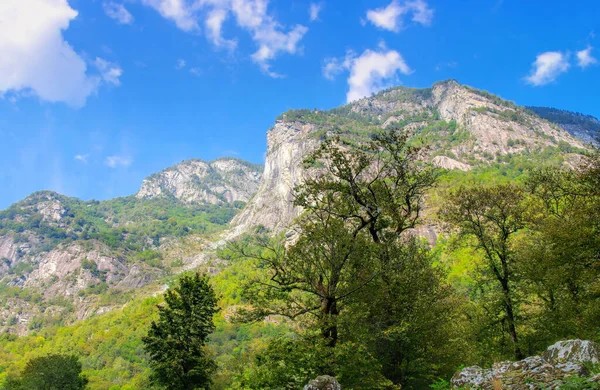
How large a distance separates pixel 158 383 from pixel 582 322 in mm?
28501

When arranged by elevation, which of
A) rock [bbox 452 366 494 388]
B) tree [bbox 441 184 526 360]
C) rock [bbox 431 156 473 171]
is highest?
rock [bbox 431 156 473 171]

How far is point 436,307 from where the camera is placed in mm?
18625

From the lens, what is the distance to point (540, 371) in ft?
30.2

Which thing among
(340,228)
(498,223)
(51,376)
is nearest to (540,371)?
(340,228)

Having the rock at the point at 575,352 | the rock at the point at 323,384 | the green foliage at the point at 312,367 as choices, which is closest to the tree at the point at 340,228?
the green foliage at the point at 312,367

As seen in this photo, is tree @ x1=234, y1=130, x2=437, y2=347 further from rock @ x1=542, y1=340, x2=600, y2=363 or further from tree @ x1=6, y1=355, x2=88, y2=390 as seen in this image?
tree @ x1=6, y1=355, x2=88, y2=390

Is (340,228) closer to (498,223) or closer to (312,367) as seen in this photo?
(312,367)

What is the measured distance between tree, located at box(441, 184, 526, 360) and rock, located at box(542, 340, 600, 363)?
37.0 feet

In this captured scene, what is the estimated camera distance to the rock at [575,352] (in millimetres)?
9531

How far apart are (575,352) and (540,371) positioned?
1.57 m

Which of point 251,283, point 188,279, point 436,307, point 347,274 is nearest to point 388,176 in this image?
point 347,274

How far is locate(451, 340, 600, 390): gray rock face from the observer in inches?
336

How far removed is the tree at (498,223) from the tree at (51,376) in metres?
53.3

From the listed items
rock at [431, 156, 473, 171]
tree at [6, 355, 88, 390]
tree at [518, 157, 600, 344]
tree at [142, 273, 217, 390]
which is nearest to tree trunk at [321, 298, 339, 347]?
tree at [518, 157, 600, 344]
